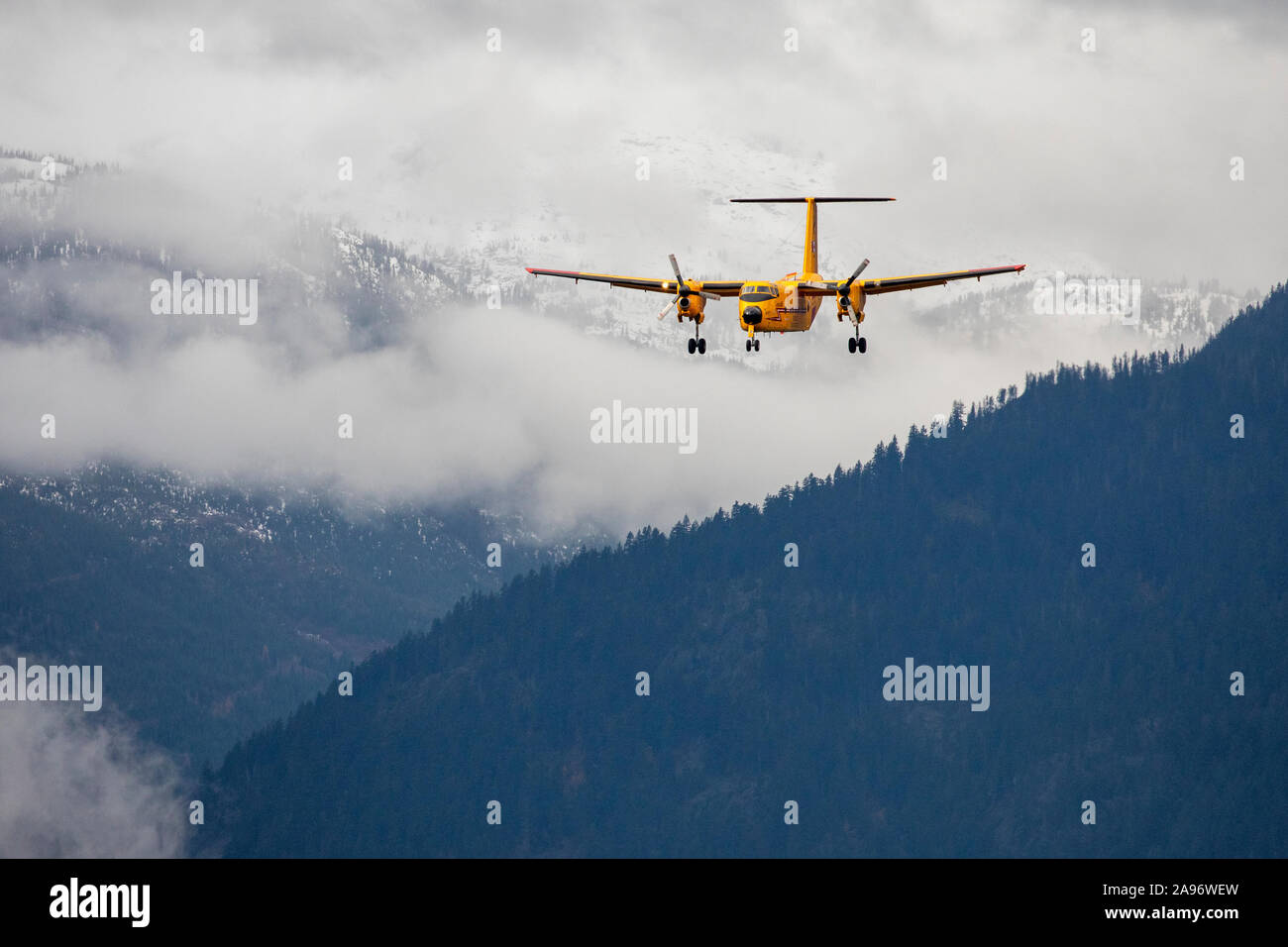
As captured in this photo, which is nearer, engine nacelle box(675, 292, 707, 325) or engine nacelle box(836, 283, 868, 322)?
engine nacelle box(836, 283, 868, 322)

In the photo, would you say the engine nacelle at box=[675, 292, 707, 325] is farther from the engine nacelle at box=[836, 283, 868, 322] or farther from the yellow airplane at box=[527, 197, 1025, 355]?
the engine nacelle at box=[836, 283, 868, 322]

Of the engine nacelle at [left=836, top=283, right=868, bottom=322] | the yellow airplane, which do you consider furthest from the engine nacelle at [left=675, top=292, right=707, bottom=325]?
the engine nacelle at [left=836, top=283, right=868, bottom=322]

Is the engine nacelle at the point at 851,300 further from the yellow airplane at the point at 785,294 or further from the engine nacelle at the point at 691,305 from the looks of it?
the engine nacelle at the point at 691,305

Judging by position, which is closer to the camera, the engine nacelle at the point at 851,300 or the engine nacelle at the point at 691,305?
the engine nacelle at the point at 851,300

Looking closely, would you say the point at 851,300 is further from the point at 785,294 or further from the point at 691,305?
the point at 691,305

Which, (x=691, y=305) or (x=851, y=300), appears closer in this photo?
(x=851, y=300)

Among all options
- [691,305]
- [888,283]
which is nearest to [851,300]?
[888,283]

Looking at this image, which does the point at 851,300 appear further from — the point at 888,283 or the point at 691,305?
the point at 691,305

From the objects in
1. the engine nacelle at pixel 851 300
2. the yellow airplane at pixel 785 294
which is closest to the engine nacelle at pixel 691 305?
the yellow airplane at pixel 785 294
